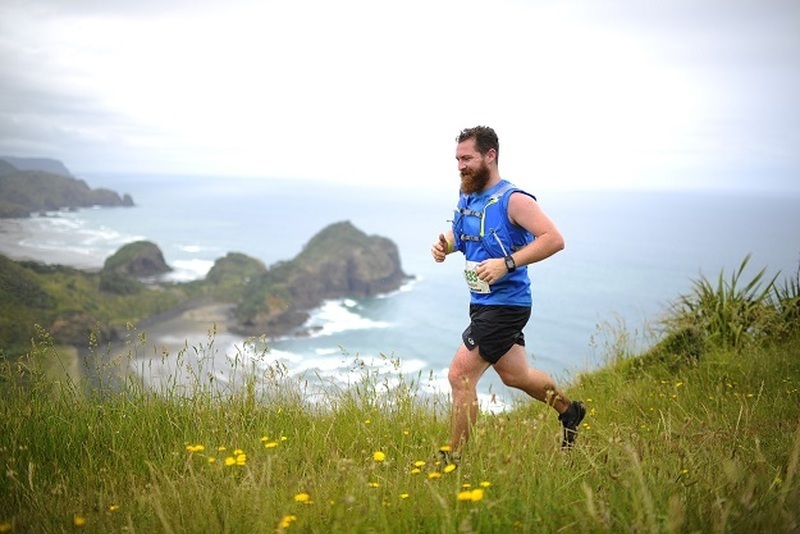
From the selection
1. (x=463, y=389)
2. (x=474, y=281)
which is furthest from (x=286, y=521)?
(x=474, y=281)

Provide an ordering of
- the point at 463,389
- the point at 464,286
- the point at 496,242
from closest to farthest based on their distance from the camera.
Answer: the point at 463,389, the point at 496,242, the point at 464,286

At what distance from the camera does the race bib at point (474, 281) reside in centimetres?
389

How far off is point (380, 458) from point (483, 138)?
2248 mm

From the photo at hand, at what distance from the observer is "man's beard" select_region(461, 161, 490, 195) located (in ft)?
13.0

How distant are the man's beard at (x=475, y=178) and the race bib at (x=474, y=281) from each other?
52 centimetres

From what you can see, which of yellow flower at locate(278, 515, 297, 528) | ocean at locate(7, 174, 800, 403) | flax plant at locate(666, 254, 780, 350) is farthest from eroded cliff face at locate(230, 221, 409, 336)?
yellow flower at locate(278, 515, 297, 528)

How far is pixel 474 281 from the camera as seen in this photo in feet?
13.0

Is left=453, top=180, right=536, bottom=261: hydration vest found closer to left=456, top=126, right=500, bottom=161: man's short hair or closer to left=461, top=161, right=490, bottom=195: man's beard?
left=461, top=161, right=490, bottom=195: man's beard

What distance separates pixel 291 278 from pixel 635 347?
10845 cm

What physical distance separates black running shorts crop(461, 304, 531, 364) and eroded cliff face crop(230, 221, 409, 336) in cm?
9701

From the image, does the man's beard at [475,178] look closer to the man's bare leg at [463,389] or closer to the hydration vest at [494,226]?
the hydration vest at [494,226]

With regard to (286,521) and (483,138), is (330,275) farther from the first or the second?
(286,521)

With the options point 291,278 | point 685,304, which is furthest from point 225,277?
point 685,304

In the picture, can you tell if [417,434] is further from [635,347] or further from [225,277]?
[225,277]
